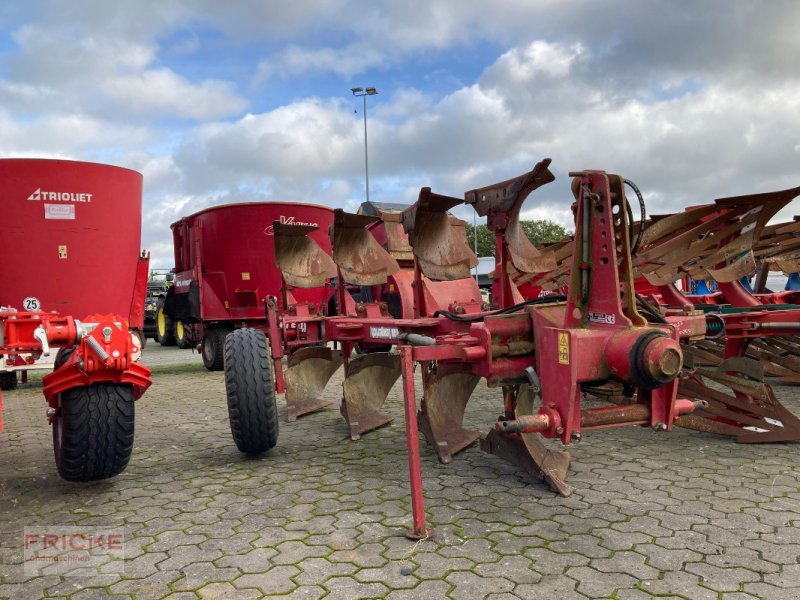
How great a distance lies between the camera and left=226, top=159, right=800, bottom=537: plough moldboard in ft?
9.26

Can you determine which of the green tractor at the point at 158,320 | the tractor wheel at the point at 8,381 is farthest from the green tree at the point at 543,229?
the tractor wheel at the point at 8,381

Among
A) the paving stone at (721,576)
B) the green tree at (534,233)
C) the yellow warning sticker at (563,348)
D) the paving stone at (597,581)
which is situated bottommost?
the paving stone at (721,576)

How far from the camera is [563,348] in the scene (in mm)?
2814

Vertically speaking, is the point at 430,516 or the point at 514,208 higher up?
the point at 514,208

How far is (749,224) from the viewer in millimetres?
4543

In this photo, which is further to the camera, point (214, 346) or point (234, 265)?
point (214, 346)

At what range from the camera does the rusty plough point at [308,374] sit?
6.30 meters

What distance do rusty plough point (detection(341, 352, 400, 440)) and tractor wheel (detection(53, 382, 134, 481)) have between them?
2065mm

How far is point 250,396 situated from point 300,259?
213 cm

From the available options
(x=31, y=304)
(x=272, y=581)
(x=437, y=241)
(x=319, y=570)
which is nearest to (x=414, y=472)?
(x=319, y=570)

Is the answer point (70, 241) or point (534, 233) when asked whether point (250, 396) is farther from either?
point (534, 233)

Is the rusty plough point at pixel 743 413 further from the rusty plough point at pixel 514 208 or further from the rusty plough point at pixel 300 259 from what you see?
the rusty plough point at pixel 300 259

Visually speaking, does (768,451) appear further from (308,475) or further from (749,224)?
(308,475)

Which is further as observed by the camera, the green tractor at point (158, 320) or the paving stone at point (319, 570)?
the green tractor at point (158, 320)
